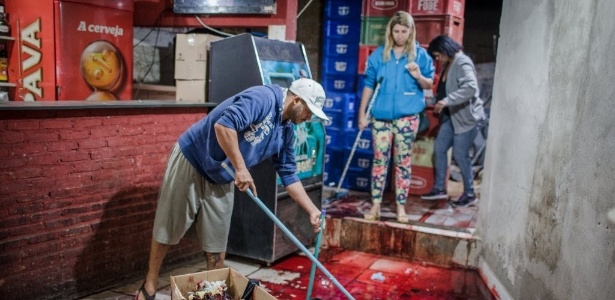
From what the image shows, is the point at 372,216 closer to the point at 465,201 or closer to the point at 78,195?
the point at 465,201

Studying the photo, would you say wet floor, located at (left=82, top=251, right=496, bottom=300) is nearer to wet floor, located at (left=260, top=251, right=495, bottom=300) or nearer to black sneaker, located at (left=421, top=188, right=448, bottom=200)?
wet floor, located at (left=260, top=251, right=495, bottom=300)

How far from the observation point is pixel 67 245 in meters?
3.69

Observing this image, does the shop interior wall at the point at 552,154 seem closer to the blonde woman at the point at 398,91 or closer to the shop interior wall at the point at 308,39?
the blonde woman at the point at 398,91

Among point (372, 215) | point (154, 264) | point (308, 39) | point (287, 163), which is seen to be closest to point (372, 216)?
point (372, 215)

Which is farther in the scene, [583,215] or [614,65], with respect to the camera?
[583,215]

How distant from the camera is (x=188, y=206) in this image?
3510 millimetres

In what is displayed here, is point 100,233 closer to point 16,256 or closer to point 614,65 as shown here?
point 16,256

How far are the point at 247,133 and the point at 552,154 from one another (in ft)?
6.65

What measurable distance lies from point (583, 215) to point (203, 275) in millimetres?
2303

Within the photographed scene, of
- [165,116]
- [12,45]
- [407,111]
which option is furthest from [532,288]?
[12,45]

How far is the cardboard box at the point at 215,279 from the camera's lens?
3023 mm

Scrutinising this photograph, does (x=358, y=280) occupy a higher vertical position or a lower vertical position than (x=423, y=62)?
lower

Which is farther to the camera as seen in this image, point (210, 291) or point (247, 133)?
point (247, 133)

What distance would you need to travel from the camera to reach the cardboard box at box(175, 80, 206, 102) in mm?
4867
